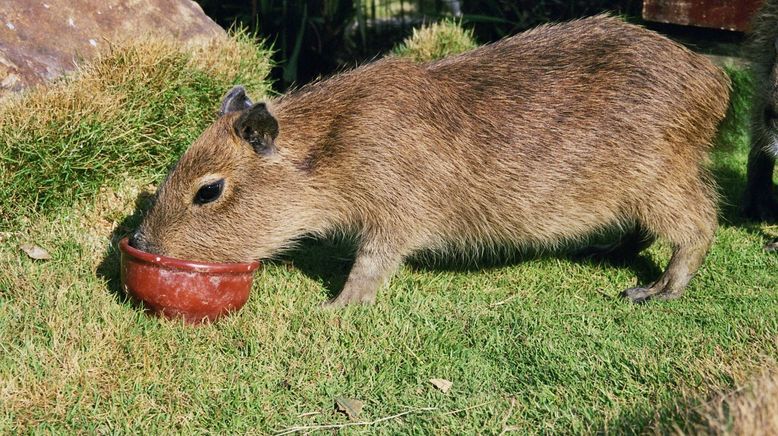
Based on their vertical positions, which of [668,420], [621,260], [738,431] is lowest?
[621,260]

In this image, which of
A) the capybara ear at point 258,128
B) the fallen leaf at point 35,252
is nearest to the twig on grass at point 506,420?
the capybara ear at point 258,128

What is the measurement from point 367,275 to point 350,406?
1101 mm

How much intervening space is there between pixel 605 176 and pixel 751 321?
1093mm

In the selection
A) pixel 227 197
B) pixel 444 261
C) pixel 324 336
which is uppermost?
pixel 227 197

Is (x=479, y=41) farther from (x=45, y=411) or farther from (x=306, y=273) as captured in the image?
(x=45, y=411)

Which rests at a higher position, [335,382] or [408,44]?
[408,44]

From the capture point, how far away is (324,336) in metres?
4.53

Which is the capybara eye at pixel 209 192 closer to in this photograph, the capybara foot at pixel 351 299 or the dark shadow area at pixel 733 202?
the capybara foot at pixel 351 299

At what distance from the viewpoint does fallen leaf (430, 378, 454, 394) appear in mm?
4145

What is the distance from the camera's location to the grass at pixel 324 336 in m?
3.89

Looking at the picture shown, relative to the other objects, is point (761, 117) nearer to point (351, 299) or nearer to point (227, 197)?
point (351, 299)

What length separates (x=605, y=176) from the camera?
5.04 m

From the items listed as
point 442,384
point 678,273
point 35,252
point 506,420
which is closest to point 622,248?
point 678,273

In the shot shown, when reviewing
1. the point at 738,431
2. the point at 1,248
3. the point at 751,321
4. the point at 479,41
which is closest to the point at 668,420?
the point at 738,431
